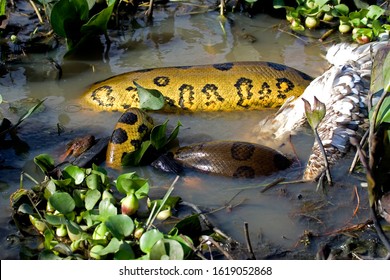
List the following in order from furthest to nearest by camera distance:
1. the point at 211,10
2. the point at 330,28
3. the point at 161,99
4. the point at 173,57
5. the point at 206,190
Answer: the point at 211,10 < the point at 330,28 < the point at 173,57 < the point at 161,99 < the point at 206,190

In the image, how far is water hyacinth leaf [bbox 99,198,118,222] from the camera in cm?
388

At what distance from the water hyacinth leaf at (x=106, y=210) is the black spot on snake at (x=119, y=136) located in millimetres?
1316

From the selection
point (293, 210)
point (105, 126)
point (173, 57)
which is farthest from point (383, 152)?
point (173, 57)

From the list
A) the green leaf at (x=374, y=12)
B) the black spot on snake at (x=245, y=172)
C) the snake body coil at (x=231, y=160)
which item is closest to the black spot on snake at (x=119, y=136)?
the snake body coil at (x=231, y=160)

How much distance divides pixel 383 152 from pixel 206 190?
4.82 feet

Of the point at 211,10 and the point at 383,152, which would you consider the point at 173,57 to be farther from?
the point at 383,152

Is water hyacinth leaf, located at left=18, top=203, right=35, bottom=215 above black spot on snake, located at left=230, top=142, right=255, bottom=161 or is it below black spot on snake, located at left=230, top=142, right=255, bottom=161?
above

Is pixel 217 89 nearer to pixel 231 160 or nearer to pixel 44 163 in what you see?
pixel 231 160

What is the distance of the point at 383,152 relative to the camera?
3787 mm

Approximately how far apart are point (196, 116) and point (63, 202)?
2.44 metres

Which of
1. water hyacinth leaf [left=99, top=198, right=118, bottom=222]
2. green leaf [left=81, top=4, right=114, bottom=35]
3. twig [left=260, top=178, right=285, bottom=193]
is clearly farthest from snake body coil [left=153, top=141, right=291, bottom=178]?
green leaf [left=81, top=4, right=114, bottom=35]

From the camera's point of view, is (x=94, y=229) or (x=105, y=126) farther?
(x=105, y=126)

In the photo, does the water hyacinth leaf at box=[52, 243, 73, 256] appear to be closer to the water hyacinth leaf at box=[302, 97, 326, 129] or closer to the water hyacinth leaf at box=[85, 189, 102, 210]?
the water hyacinth leaf at box=[85, 189, 102, 210]
